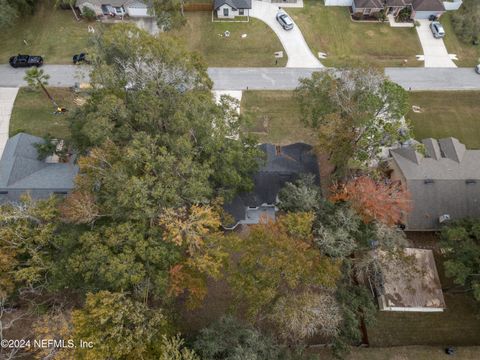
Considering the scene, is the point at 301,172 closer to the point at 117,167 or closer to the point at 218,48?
the point at 117,167

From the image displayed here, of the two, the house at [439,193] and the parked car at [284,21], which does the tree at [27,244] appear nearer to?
the house at [439,193]

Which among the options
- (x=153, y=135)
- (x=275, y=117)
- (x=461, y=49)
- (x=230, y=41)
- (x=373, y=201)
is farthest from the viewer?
(x=230, y=41)

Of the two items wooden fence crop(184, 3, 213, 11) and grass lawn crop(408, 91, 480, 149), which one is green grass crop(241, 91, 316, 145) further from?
wooden fence crop(184, 3, 213, 11)

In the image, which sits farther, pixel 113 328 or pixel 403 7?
pixel 403 7

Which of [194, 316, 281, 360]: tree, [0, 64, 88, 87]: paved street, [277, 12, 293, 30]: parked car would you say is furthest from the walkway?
[277, 12, 293, 30]: parked car

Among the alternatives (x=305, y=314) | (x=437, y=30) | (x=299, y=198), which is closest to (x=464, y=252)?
(x=299, y=198)

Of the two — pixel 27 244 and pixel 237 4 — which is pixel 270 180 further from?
pixel 237 4

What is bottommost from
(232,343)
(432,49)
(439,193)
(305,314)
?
(232,343)

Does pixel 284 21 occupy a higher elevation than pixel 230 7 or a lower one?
lower
